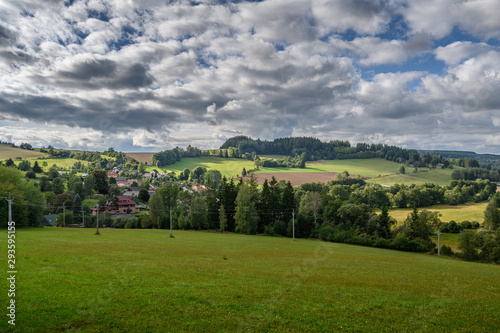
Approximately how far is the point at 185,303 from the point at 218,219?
207 feet

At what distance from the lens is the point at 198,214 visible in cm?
7269

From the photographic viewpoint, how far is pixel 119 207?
102438 mm

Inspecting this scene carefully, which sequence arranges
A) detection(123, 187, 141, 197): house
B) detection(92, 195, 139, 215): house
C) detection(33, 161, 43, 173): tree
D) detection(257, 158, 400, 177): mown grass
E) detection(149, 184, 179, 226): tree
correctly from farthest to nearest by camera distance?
detection(257, 158, 400, 177): mown grass → detection(33, 161, 43, 173): tree → detection(123, 187, 141, 197): house → detection(92, 195, 139, 215): house → detection(149, 184, 179, 226): tree

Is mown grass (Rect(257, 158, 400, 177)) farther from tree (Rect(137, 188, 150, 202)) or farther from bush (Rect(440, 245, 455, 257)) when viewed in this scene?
bush (Rect(440, 245, 455, 257))

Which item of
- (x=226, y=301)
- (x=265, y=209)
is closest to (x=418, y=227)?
(x=265, y=209)

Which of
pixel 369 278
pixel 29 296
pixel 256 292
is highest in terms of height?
pixel 29 296

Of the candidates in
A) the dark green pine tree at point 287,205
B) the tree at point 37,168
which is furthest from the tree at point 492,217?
the tree at point 37,168

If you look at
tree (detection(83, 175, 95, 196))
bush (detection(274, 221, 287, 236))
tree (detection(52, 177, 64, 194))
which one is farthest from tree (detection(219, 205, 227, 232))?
tree (detection(52, 177, 64, 194))

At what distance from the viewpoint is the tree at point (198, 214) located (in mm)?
72562

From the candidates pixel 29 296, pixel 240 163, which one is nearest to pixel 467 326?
pixel 29 296

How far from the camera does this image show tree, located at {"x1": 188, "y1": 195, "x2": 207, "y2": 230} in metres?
72.6

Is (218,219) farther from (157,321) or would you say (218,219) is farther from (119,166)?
(119,166)

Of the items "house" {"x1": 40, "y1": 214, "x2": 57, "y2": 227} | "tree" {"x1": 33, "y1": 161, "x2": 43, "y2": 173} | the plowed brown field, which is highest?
"tree" {"x1": 33, "y1": 161, "x2": 43, "y2": 173}

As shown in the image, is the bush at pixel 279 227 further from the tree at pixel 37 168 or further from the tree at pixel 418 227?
the tree at pixel 37 168
